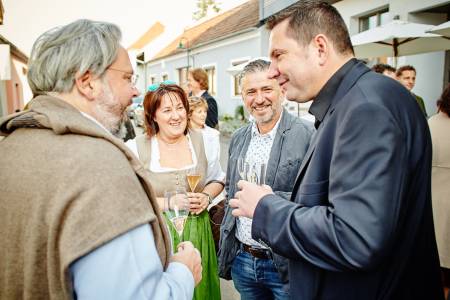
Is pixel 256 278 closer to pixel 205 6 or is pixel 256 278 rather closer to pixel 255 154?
pixel 255 154

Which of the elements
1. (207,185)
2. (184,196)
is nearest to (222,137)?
(207,185)

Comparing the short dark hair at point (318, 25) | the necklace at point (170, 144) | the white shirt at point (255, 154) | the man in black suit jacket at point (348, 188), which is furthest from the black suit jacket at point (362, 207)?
the necklace at point (170, 144)

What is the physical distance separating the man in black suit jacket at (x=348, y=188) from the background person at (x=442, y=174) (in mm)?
2034

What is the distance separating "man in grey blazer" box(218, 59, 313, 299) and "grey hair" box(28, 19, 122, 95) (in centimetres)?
126

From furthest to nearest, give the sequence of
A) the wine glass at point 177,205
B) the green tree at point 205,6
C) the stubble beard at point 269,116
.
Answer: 1. the green tree at point 205,6
2. the stubble beard at point 269,116
3. the wine glass at point 177,205

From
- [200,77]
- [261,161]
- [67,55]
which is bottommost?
[261,161]

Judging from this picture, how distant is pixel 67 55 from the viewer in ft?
4.00

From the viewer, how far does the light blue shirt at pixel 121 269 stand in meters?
1.03

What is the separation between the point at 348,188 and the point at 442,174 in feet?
8.11

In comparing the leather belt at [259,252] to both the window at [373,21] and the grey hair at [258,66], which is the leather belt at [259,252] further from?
the window at [373,21]

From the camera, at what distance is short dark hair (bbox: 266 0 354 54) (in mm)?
1431

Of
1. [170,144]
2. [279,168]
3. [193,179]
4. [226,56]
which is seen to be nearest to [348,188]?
[279,168]

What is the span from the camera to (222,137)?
16.1 metres

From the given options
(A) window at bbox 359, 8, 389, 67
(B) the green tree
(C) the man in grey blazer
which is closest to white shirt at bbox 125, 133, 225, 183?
(C) the man in grey blazer
